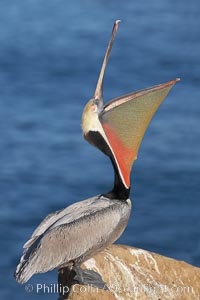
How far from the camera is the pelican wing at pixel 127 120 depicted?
7.02m

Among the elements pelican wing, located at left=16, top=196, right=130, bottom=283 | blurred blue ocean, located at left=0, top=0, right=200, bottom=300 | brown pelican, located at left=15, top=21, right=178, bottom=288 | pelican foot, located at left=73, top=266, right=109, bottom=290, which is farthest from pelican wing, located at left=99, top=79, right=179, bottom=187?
blurred blue ocean, located at left=0, top=0, right=200, bottom=300

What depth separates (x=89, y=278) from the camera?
6.45 m

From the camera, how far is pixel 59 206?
13328 mm

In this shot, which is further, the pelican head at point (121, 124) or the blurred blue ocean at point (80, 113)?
the blurred blue ocean at point (80, 113)

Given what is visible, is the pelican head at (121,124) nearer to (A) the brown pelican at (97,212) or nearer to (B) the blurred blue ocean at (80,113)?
(A) the brown pelican at (97,212)

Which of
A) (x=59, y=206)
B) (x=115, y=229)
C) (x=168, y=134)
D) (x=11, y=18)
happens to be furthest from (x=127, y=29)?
(x=115, y=229)

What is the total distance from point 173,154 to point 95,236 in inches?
308

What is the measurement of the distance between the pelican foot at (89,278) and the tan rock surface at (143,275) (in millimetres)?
142

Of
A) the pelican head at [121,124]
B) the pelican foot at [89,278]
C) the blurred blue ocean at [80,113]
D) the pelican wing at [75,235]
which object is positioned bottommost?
the pelican foot at [89,278]

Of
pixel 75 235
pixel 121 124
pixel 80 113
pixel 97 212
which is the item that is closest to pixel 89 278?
pixel 75 235

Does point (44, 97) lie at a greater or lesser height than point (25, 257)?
greater

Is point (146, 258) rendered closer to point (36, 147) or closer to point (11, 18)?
point (36, 147)

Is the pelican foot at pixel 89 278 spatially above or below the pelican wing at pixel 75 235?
below

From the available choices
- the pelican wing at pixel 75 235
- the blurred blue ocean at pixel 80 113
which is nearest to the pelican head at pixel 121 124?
the pelican wing at pixel 75 235
